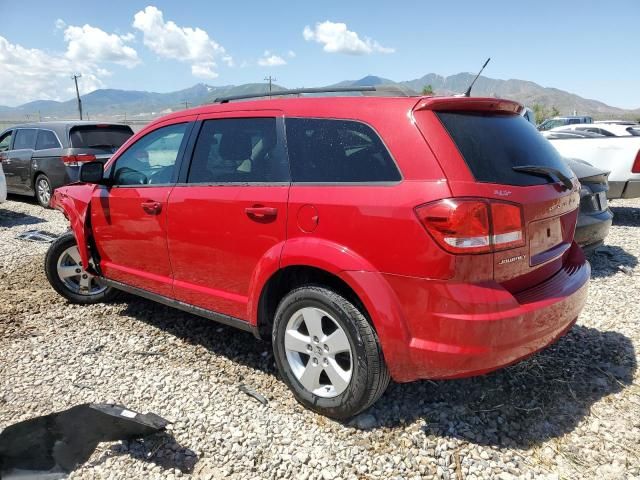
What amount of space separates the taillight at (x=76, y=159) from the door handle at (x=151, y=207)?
21.2ft

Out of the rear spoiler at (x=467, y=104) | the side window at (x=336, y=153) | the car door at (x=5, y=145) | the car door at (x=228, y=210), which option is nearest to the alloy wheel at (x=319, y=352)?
the car door at (x=228, y=210)

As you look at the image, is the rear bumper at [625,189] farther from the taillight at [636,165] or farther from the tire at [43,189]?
the tire at [43,189]

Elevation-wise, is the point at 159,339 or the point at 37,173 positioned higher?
the point at 37,173

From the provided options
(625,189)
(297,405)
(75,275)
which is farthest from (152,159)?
(625,189)

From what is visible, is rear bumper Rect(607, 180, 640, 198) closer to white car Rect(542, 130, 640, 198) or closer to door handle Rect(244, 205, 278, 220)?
white car Rect(542, 130, 640, 198)

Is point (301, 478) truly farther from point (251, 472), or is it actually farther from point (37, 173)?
point (37, 173)

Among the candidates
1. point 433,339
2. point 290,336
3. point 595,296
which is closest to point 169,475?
point 290,336

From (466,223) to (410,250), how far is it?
0.28 metres

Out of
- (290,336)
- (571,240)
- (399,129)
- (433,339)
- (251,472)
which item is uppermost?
(399,129)

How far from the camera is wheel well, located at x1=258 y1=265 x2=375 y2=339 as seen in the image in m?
2.63

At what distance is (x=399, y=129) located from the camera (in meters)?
2.38

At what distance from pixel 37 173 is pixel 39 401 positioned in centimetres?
835

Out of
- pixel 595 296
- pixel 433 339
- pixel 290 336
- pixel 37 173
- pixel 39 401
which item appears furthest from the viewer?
→ pixel 37 173

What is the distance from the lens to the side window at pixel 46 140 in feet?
31.1
